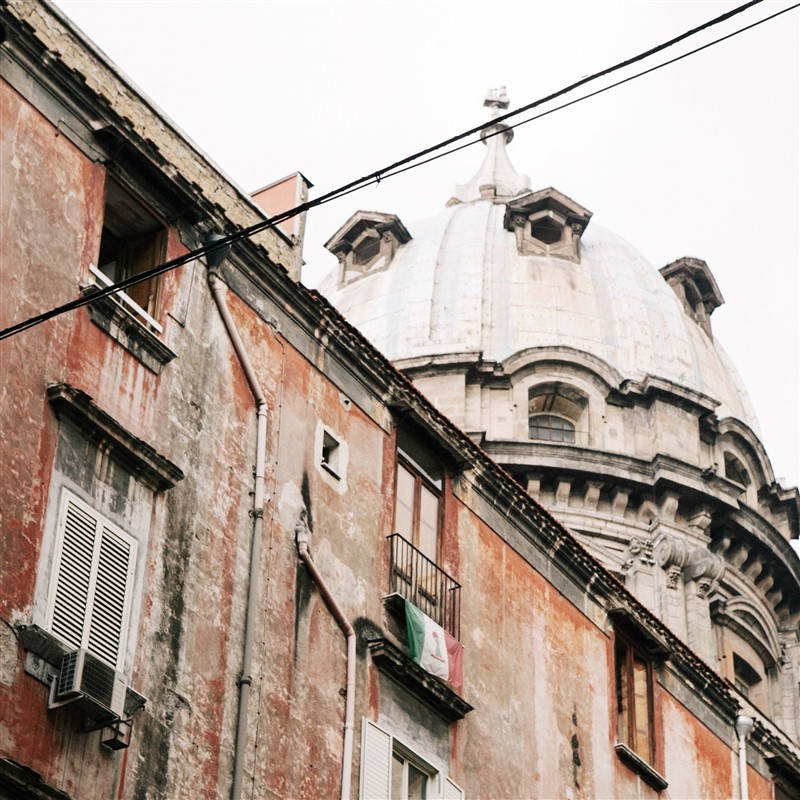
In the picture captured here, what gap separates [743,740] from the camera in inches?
1177

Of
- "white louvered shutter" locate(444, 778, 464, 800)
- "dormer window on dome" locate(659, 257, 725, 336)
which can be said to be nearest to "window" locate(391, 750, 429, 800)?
"white louvered shutter" locate(444, 778, 464, 800)

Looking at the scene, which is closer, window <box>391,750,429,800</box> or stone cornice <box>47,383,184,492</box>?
stone cornice <box>47,383,184,492</box>

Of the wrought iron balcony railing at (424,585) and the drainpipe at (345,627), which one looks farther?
the wrought iron balcony railing at (424,585)

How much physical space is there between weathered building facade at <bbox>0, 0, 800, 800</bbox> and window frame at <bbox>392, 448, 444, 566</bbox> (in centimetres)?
5

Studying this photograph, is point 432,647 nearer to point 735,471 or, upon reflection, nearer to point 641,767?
point 641,767

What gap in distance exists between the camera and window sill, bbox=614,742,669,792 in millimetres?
26312

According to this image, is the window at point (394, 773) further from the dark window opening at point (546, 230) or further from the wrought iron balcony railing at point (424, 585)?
the dark window opening at point (546, 230)

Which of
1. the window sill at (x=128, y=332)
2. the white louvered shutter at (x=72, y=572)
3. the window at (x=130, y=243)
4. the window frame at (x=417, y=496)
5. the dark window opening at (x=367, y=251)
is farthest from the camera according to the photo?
the dark window opening at (x=367, y=251)

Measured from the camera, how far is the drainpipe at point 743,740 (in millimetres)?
29391

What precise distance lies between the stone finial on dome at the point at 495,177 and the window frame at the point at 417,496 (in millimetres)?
→ 41921

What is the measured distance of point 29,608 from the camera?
17328mm

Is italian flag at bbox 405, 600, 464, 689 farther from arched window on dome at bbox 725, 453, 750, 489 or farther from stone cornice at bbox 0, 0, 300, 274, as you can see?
arched window on dome at bbox 725, 453, 750, 489

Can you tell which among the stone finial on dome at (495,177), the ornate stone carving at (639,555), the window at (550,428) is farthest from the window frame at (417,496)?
the stone finial on dome at (495,177)

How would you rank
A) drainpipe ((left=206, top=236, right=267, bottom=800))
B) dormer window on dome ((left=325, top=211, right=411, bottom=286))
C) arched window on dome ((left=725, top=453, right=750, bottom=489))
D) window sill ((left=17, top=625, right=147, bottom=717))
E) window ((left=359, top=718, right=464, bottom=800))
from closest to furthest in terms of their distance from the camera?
window sill ((left=17, top=625, right=147, bottom=717)) < drainpipe ((left=206, top=236, right=267, bottom=800)) < window ((left=359, top=718, right=464, bottom=800)) < arched window on dome ((left=725, top=453, right=750, bottom=489)) < dormer window on dome ((left=325, top=211, right=411, bottom=286))
